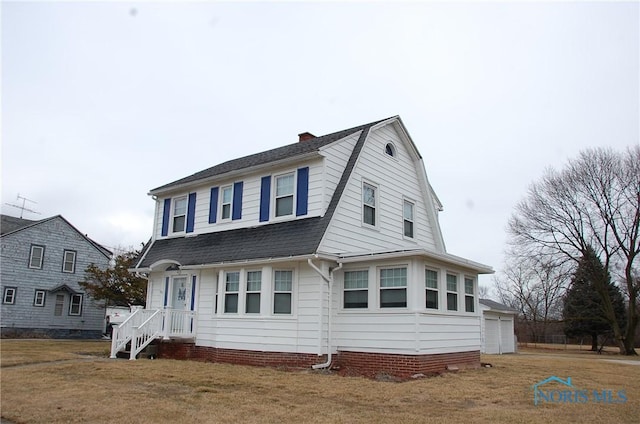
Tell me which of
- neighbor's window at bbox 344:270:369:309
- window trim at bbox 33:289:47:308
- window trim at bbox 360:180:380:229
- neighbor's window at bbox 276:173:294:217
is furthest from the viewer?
window trim at bbox 33:289:47:308

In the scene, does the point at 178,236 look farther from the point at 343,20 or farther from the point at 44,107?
the point at 343,20

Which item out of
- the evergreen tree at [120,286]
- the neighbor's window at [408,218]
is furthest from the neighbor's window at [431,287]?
the evergreen tree at [120,286]

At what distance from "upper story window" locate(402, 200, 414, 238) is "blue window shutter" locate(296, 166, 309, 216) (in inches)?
166

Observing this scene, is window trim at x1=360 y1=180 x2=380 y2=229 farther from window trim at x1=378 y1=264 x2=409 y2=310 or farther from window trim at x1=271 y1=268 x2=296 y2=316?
window trim at x1=271 y1=268 x2=296 y2=316

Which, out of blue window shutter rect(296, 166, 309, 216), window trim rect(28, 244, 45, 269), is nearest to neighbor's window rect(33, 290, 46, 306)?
window trim rect(28, 244, 45, 269)

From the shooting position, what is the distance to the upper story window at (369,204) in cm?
1566

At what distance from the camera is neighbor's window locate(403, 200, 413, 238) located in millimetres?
17547

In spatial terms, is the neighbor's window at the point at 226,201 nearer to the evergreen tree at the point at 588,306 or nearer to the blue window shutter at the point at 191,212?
the blue window shutter at the point at 191,212

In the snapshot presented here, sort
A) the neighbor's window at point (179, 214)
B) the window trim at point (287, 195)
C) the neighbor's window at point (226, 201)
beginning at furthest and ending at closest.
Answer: the neighbor's window at point (179, 214) → the neighbor's window at point (226, 201) → the window trim at point (287, 195)

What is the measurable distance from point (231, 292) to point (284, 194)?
132 inches

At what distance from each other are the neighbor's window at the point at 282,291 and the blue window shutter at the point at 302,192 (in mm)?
1878

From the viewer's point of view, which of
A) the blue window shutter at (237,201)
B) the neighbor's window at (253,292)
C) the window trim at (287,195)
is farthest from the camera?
the blue window shutter at (237,201)

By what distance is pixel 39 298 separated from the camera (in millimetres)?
31156

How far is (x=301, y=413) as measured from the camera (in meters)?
7.30
